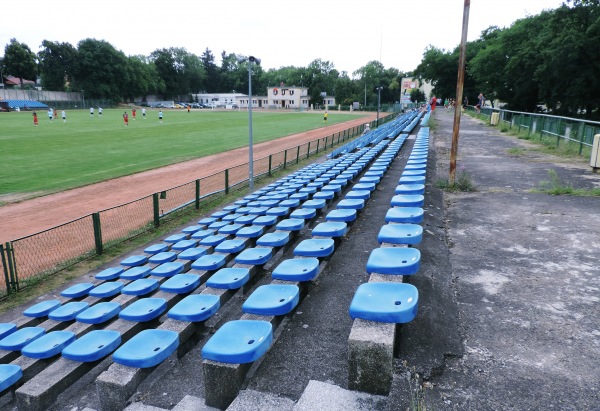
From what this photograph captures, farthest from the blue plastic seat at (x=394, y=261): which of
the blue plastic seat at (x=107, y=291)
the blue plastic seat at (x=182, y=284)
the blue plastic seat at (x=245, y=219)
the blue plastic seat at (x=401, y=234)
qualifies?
the blue plastic seat at (x=107, y=291)

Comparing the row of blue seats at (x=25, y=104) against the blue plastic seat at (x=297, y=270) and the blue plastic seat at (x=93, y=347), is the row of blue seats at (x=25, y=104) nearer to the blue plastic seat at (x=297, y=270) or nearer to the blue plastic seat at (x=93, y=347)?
the blue plastic seat at (x=93, y=347)

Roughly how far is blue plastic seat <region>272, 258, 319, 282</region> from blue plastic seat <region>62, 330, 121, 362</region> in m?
1.90

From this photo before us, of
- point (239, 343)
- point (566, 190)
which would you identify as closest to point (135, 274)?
point (239, 343)

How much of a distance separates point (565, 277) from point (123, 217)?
11.7 m

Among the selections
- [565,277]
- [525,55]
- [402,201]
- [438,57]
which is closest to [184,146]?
[402,201]

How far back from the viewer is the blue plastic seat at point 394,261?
4.15 meters

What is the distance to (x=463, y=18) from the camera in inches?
408

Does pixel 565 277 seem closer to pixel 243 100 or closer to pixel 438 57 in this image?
pixel 438 57

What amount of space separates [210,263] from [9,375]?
271cm

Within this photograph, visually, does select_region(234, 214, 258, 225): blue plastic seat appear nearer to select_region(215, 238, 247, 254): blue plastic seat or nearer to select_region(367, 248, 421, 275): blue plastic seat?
select_region(215, 238, 247, 254): blue plastic seat

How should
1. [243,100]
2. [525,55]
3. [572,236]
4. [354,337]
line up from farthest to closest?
[243,100], [525,55], [572,236], [354,337]

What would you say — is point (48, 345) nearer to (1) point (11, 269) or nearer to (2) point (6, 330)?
(2) point (6, 330)

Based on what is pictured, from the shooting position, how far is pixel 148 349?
12.4ft

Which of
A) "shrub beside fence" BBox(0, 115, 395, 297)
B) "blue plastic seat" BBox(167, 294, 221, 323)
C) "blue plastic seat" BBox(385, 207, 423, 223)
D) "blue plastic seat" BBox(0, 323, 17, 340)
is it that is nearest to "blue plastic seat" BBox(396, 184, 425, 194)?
"blue plastic seat" BBox(385, 207, 423, 223)
